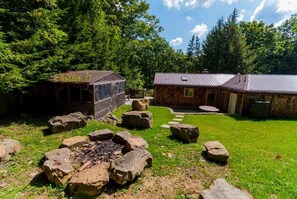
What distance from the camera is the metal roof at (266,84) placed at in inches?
491

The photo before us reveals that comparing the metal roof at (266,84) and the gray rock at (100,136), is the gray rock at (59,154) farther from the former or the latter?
the metal roof at (266,84)

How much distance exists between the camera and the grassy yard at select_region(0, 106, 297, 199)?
4.40 m

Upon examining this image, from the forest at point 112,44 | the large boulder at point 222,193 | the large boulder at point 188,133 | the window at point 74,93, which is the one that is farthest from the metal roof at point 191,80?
the large boulder at point 222,193

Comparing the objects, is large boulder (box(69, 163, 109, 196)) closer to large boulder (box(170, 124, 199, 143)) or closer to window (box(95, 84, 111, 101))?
large boulder (box(170, 124, 199, 143))

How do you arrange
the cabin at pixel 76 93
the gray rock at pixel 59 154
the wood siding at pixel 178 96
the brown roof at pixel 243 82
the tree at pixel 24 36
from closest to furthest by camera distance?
1. the gray rock at pixel 59 154
2. the tree at pixel 24 36
3. the cabin at pixel 76 93
4. the brown roof at pixel 243 82
5. the wood siding at pixel 178 96

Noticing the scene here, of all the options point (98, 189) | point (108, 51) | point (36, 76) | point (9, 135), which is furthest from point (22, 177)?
point (108, 51)

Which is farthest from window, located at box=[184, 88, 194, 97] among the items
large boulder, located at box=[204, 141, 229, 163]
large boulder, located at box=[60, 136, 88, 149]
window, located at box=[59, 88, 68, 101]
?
large boulder, located at box=[60, 136, 88, 149]

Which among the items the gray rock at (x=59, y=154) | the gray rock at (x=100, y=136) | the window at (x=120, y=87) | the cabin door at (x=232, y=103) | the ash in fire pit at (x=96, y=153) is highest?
the window at (x=120, y=87)

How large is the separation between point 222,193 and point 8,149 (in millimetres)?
6336

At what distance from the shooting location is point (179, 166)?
5.45 m

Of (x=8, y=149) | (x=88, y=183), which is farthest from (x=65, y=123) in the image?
(x=88, y=183)

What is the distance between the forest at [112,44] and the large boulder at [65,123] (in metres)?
2.46

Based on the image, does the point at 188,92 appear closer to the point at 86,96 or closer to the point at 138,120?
the point at 138,120

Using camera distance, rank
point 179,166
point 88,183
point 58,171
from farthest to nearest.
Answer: point 179,166 → point 58,171 → point 88,183
